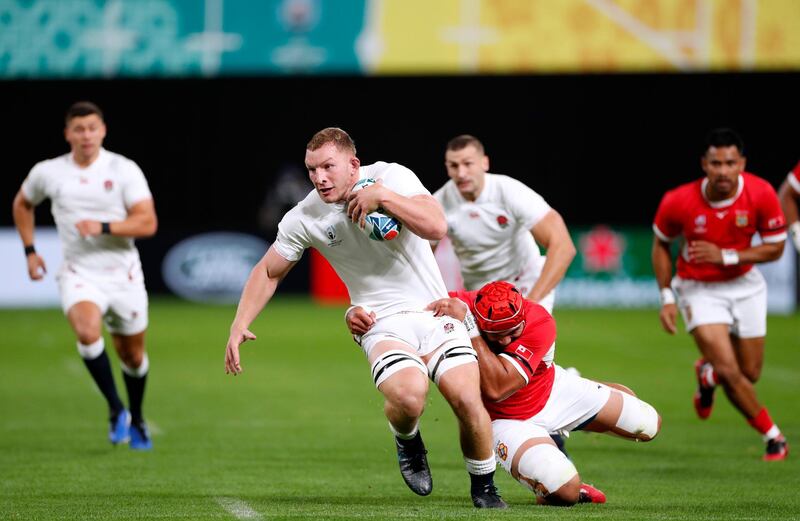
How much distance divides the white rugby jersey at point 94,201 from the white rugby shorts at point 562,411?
4.16 metres

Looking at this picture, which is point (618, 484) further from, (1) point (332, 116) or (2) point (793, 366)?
(1) point (332, 116)

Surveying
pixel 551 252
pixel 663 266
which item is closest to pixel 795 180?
pixel 663 266

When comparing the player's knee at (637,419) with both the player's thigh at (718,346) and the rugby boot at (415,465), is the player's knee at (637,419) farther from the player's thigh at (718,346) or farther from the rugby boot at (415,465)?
the player's thigh at (718,346)

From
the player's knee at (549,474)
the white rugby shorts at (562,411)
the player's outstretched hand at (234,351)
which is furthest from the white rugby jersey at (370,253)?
the player's knee at (549,474)

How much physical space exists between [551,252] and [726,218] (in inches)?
65.7

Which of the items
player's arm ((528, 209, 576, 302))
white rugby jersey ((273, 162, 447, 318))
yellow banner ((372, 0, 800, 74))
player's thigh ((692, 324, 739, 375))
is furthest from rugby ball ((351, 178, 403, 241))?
yellow banner ((372, 0, 800, 74))

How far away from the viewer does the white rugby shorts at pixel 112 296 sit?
10.7m

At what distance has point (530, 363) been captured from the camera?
7758 millimetres

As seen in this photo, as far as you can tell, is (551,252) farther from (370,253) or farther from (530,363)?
Answer: (370,253)

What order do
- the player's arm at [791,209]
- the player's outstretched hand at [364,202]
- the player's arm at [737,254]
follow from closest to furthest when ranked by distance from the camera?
the player's outstretched hand at [364,202] → the player's arm at [737,254] → the player's arm at [791,209]

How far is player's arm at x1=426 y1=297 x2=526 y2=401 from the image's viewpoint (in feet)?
25.5

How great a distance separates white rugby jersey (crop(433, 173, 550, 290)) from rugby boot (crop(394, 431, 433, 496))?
2376mm

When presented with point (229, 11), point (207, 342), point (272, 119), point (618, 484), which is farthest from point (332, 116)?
point (618, 484)

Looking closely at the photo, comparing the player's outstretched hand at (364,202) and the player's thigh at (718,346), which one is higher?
the player's outstretched hand at (364,202)
